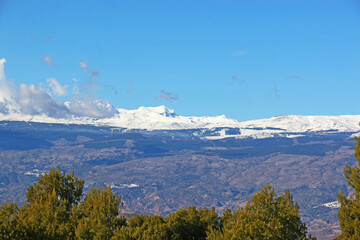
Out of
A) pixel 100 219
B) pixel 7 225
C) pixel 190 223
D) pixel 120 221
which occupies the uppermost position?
pixel 100 219

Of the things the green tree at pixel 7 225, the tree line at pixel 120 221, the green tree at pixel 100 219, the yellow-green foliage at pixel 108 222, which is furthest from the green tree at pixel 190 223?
the green tree at pixel 7 225

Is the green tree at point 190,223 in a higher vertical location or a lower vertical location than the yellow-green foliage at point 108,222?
lower

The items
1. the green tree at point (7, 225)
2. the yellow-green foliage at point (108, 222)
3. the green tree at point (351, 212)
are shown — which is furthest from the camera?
the green tree at point (351, 212)

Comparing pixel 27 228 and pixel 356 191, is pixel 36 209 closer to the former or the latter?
pixel 27 228

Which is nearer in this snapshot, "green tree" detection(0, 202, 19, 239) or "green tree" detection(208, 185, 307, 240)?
"green tree" detection(0, 202, 19, 239)

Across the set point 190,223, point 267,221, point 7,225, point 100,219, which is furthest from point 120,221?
point 190,223

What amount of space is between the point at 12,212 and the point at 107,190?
731 inches

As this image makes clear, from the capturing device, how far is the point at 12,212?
355 ft

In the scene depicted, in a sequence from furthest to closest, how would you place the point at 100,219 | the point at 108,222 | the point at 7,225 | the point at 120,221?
the point at 120,221 < the point at 108,222 < the point at 100,219 < the point at 7,225

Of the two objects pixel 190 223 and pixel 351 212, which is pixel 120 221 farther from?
pixel 190 223

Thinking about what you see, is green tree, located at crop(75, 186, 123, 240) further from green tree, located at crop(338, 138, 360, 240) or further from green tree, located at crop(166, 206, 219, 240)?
green tree, located at crop(338, 138, 360, 240)

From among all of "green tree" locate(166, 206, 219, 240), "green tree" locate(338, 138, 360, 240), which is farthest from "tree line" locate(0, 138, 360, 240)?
"green tree" locate(166, 206, 219, 240)

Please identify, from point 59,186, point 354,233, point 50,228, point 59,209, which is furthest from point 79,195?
point 354,233

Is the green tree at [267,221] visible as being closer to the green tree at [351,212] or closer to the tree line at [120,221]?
the tree line at [120,221]
